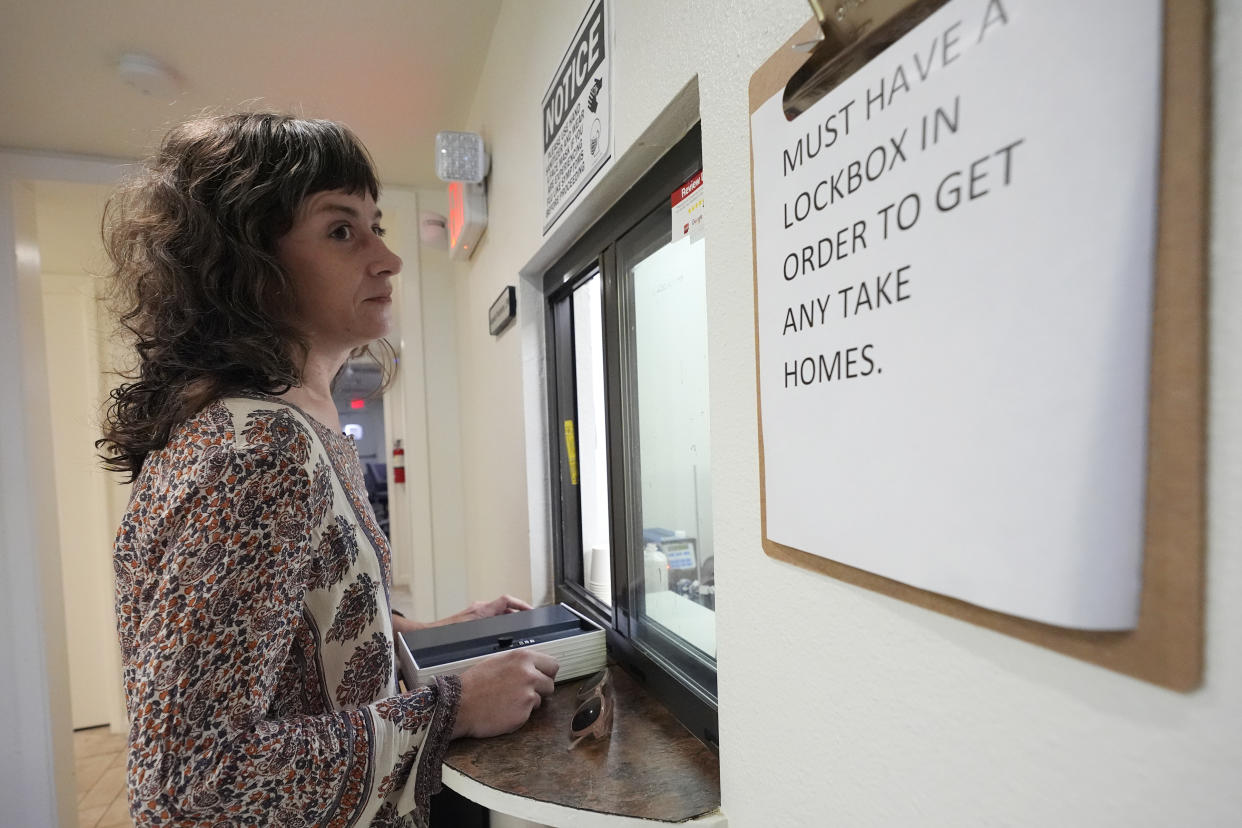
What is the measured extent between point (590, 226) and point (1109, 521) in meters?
1.06

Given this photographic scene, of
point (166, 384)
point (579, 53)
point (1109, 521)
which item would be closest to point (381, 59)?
point (579, 53)

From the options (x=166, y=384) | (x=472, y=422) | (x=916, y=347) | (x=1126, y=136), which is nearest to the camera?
(x=1126, y=136)

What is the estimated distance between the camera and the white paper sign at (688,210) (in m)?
0.82

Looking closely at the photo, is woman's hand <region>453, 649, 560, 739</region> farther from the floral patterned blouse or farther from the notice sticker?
the notice sticker

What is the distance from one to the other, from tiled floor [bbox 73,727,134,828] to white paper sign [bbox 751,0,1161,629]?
3404 mm

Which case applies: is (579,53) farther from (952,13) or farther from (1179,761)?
(1179,761)

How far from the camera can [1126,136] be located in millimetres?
250

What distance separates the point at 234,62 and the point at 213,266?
160 cm

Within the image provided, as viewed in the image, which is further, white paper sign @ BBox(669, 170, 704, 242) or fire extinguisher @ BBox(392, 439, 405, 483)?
fire extinguisher @ BBox(392, 439, 405, 483)

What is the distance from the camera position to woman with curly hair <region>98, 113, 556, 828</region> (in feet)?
2.08

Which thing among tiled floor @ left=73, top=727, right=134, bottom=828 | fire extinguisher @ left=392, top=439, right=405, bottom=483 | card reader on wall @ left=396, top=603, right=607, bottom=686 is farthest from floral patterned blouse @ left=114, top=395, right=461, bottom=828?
fire extinguisher @ left=392, top=439, right=405, bottom=483

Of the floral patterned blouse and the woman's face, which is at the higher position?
the woman's face

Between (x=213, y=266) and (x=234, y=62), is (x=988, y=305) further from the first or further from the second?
(x=234, y=62)

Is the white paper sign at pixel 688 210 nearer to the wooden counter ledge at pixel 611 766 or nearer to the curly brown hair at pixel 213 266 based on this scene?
the curly brown hair at pixel 213 266
